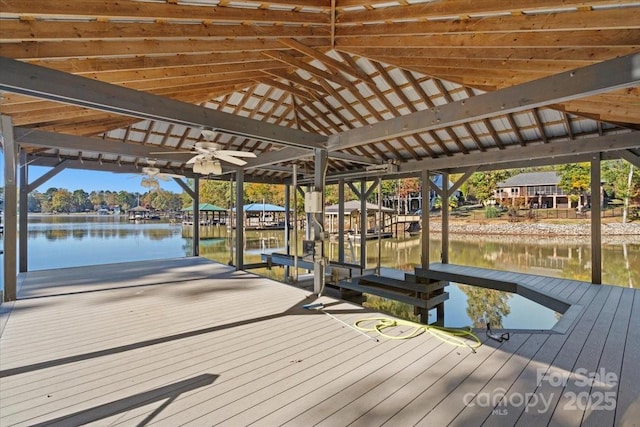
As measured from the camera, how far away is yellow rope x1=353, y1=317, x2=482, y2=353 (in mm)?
3254

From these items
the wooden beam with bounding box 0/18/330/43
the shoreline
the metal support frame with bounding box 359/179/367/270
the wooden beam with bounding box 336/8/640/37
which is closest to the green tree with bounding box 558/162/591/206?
the shoreline

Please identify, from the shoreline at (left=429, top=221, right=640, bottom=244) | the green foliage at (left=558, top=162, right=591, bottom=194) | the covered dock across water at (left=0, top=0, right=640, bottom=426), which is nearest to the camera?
the covered dock across water at (left=0, top=0, right=640, bottom=426)

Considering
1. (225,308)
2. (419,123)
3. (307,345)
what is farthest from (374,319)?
(419,123)

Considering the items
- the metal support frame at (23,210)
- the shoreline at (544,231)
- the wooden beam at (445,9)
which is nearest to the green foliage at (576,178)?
the shoreline at (544,231)

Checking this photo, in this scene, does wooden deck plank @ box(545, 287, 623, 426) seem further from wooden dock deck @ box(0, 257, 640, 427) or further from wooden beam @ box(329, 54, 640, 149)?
wooden beam @ box(329, 54, 640, 149)

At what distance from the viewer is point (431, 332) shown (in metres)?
3.55

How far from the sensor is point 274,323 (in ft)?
12.7

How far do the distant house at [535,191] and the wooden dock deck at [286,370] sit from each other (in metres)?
29.5

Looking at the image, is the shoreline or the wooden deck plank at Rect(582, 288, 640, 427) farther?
the shoreline

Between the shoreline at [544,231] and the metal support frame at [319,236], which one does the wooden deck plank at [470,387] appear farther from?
the shoreline at [544,231]

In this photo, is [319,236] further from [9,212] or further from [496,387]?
[9,212]

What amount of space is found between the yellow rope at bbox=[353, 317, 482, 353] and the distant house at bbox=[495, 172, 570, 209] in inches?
1226

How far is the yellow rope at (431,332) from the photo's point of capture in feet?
10.7

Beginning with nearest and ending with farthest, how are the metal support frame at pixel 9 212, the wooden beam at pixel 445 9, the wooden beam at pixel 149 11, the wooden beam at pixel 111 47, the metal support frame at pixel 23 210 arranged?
the wooden beam at pixel 149 11 → the wooden beam at pixel 445 9 → the wooden beam at pixel 111 47 → the metal support frame at pixel 9 212 → the metal support frame at pixel 23 210
